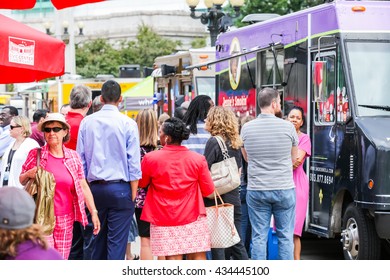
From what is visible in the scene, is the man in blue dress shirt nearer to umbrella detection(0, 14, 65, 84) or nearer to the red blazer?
the red blazer

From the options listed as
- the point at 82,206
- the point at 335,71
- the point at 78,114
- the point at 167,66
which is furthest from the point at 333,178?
the point at 167,66

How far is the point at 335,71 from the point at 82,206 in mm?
4342

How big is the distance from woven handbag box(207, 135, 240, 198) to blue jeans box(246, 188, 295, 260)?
Answer: 235 millimetres

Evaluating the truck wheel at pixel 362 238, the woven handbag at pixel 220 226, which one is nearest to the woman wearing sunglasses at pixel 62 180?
the woven handbag at pixel 220 226

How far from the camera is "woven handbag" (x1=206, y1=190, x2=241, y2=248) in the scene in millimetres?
9672

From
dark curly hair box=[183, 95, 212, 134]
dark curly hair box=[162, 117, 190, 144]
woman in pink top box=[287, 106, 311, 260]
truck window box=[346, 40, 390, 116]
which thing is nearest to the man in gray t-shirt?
woman in pink top box=[287, 106, 311, 260]

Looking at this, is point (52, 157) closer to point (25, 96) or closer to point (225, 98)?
point (225, 98)

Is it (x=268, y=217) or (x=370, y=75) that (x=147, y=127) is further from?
(x=370, y=75)

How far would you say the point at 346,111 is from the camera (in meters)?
11.5

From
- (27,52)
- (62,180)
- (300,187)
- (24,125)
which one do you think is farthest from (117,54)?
(62,180)

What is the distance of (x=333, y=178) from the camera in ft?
38.7

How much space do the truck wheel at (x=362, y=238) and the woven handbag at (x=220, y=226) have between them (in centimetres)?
199
